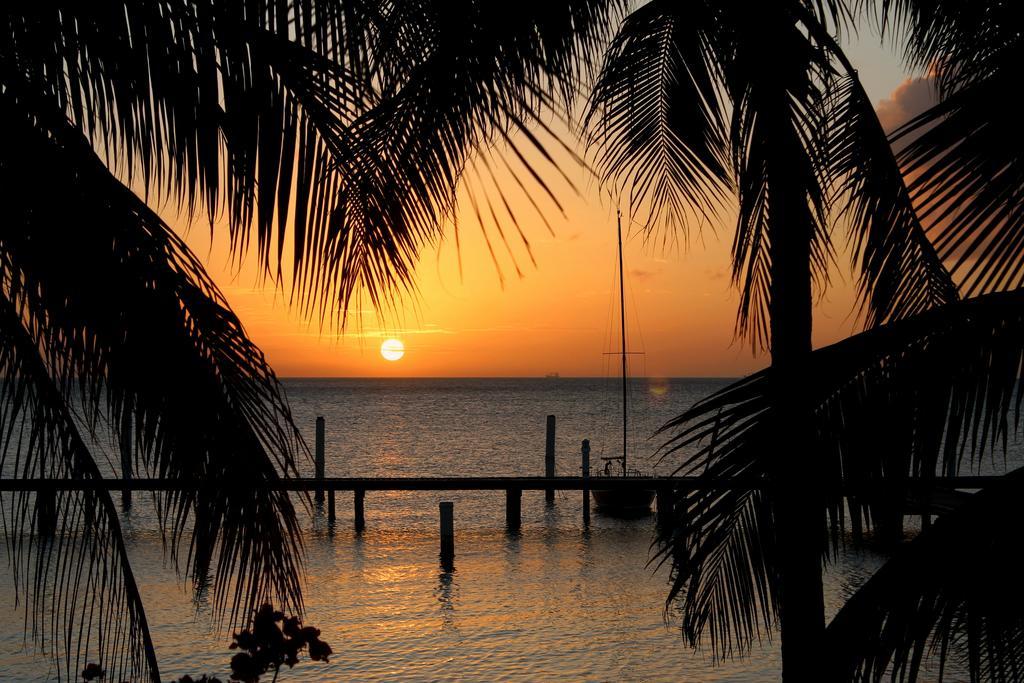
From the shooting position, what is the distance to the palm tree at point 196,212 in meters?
2.76

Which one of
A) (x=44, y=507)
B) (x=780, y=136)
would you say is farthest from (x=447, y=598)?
(x=44, y=507)

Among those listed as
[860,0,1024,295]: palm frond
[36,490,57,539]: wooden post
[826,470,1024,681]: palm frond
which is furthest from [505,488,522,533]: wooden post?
[860,0,1024,295]: palm frond

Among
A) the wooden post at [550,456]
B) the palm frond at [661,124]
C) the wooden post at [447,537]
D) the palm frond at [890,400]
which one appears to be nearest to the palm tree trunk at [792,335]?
the palm frond at [661,124]

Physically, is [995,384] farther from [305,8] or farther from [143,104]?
[143,104]

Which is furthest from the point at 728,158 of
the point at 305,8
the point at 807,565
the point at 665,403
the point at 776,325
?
the point at 665,403

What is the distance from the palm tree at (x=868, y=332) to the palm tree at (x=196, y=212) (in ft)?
4.17

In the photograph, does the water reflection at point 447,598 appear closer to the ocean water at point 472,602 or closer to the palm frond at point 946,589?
the ocean water at point 472,602

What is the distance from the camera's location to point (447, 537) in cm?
2203

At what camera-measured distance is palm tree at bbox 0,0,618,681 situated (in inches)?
109

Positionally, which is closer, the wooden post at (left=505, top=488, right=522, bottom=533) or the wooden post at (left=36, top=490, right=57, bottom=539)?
the wooden post at (left=36, top=490, right=57, bottom=539)

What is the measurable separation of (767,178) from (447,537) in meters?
17.4

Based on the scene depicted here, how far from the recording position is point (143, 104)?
3.02 meters

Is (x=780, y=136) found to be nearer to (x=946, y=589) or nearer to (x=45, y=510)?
(x=946, y=589)

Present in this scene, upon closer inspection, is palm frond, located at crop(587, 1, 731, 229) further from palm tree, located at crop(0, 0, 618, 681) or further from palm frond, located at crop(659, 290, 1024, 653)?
palm frond, located at crop(659, 290, 1024, 653)
